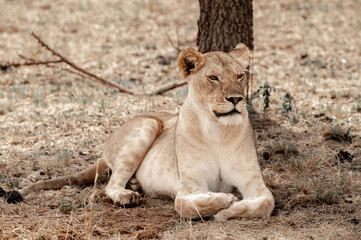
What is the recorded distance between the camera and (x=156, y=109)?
7.58 meters

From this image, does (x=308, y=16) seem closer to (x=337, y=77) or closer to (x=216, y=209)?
(x=337, y=77)

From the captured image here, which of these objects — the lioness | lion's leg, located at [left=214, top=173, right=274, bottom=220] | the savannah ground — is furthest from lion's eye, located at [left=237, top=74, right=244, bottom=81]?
the savannah ground

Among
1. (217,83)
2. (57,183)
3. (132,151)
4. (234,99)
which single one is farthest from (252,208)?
(57,183)

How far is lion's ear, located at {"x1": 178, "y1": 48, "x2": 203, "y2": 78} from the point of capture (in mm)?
4295

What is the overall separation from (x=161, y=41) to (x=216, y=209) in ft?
27.0

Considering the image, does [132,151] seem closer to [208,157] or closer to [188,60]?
[208,157]

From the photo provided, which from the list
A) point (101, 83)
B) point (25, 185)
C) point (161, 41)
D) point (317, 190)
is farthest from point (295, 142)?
point (161, 41)

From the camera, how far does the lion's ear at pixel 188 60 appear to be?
4.29m

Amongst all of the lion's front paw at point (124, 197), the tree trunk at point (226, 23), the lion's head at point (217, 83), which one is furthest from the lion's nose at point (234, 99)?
the tree trunk at point (226, 23)

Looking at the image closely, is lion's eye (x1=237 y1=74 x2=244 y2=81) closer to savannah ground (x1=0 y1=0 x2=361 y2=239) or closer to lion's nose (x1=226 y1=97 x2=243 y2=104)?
lion's nose (x1=226 y1=97 x2=243 y2=104)

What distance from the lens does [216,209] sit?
4000 mm

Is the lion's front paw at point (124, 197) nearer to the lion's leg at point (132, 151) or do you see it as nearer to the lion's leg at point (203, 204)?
the lion's leg at point (132, 151)

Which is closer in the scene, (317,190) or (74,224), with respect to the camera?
(74,224)

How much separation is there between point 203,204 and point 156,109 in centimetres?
373
